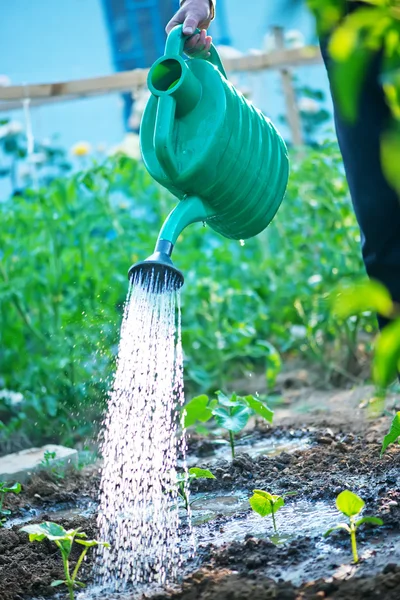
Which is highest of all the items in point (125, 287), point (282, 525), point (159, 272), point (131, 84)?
point (131, 84)

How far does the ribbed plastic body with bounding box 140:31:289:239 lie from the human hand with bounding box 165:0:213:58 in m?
0.06

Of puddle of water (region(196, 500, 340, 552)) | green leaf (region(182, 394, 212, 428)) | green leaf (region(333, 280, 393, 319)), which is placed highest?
green leaf (region(333, 280, 393, 319))

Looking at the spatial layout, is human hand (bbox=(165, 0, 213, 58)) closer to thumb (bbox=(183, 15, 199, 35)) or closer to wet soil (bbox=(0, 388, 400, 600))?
thumb (bbox=(183, 15, 199, 35))

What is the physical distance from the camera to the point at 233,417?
2.13m

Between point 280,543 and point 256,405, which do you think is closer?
point 280,543

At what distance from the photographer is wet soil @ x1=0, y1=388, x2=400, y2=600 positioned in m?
1.42

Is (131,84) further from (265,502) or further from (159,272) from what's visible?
(265,502)

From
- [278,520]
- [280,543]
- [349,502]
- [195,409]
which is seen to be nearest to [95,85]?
[195,409]

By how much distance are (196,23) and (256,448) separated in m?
1.23

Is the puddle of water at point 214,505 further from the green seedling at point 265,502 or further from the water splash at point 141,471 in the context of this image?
the green seedling at point 265,502

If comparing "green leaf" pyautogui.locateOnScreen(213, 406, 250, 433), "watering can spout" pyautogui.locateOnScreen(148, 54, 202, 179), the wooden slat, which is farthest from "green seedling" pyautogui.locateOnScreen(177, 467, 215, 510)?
the wooden slat

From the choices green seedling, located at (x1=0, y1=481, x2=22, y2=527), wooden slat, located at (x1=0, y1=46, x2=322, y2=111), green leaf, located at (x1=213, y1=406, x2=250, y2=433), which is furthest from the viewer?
wooden slat, located at (x1=0, y1=46, x2=322, y2=111)

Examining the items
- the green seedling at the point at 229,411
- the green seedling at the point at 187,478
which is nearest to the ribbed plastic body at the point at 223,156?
the green seedling at the point at 229,411

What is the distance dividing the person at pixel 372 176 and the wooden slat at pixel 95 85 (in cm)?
220
